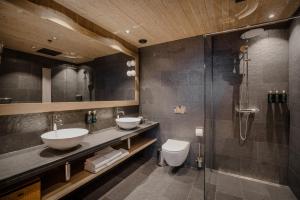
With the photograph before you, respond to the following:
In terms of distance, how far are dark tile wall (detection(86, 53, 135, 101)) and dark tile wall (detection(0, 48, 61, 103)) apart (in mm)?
728

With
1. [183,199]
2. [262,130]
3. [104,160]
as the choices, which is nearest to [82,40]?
[104,160]

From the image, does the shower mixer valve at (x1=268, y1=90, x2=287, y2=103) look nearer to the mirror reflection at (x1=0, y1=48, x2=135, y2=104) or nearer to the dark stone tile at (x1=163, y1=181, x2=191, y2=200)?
the dark stone tile at (x1=163, y1=181, x2=191, y2=200)

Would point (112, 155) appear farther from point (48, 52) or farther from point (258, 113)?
point (258, 113)

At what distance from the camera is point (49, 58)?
1.79 m

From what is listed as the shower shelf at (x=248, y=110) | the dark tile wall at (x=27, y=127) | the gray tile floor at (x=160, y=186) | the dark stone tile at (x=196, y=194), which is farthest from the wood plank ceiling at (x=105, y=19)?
the dark stone tile at (x=196, y=194)

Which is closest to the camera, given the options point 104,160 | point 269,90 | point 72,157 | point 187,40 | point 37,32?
point 72,157

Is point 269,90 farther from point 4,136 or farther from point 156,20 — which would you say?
point 4,136

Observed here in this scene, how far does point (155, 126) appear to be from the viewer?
3090 mm

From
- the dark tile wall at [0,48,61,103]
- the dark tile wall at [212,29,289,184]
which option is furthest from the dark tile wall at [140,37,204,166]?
the dark tile wall at [0,48,61,103]

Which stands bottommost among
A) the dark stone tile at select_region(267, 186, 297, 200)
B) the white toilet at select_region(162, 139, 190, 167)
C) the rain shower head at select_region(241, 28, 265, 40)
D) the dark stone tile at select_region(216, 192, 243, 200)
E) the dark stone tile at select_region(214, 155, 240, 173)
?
the dark stone tile at select_region(216, 192, 243, 200)

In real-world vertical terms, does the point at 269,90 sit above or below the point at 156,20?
below

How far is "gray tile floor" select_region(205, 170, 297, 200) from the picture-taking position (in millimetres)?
1974

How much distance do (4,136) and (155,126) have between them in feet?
7.44

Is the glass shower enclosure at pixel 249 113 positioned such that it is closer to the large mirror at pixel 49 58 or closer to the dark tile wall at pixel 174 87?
the dark tile wall at pixel 174 87
